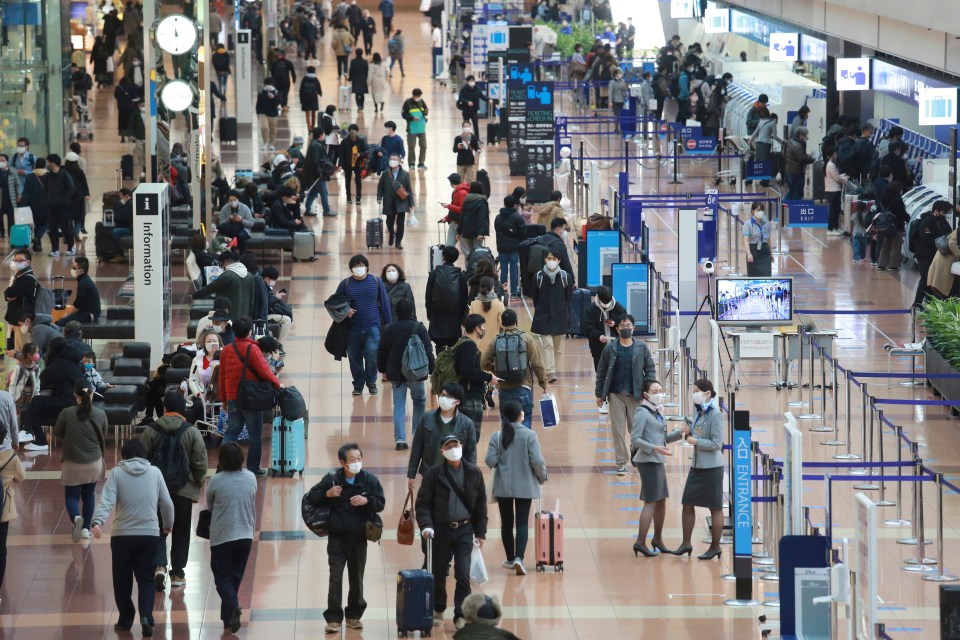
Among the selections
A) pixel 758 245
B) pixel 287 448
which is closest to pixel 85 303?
pixel 287 448

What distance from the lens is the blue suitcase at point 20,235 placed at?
74.8ft

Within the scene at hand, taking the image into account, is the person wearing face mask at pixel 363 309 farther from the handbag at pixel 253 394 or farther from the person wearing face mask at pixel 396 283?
the handbag at pixel 253 394

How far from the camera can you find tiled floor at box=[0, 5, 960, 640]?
1107 centimetres

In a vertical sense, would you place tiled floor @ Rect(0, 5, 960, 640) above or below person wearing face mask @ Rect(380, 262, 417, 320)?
below

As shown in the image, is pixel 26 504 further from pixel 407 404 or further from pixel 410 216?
pixel 410 216

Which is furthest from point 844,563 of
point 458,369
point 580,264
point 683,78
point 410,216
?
point 683,78

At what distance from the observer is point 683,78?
127 feet

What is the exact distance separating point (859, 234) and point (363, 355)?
10.4m

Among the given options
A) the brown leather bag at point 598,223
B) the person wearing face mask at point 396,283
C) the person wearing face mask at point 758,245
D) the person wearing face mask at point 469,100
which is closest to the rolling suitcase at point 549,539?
the person wearing face mask at point 396,283

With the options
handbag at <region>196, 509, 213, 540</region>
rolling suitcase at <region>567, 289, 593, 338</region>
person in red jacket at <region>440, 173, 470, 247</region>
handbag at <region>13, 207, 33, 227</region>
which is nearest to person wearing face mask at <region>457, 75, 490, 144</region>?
person in red jacket at <region>440, 173, 470, 247</region>

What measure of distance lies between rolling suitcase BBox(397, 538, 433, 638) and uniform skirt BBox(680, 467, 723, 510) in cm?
235

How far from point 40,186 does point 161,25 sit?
3.09 metres

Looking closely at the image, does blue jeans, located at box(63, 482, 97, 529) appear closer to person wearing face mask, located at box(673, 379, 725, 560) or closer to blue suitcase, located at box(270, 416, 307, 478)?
blue suitcase, located at box(270, 416, 307, 478)

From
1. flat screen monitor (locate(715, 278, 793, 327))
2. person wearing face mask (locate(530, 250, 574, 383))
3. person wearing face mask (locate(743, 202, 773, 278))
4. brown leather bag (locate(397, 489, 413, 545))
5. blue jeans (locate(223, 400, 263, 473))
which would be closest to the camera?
brown leather bag (locate(397, 489, 413, 545))
